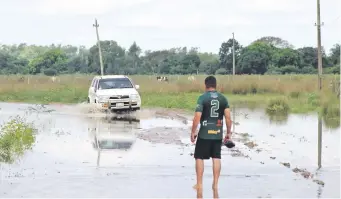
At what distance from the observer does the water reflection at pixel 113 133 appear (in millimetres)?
16812

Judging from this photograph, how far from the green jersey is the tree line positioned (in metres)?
67.6

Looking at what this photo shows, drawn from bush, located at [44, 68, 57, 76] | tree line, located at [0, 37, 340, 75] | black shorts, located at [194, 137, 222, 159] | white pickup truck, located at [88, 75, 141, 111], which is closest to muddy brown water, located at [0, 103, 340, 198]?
black shorts, located at [194, 137, 222, 159]

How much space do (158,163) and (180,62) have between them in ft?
306

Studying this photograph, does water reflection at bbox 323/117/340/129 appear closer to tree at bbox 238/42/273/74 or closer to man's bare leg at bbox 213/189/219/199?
man's bare leg at bbox 213/189/219/199

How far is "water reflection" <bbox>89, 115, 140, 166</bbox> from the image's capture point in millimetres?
16812

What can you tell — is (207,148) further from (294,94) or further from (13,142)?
(294,94)

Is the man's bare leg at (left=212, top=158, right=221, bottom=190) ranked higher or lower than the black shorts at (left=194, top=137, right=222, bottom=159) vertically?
lower

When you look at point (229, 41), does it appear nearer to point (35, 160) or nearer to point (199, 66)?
point (199, 66)

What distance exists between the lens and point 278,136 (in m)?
19.7

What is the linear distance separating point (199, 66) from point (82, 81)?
4968 cm

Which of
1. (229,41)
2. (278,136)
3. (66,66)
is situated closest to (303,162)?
(278,136)

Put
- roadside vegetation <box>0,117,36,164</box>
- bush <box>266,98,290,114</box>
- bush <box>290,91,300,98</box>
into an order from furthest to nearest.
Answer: bush <box>290,91,300,98</box>
bush <box>266,98,290,114</box>
roadside vegetation <box>0,117,36,164</box>

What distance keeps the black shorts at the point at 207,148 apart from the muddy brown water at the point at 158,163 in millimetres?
527

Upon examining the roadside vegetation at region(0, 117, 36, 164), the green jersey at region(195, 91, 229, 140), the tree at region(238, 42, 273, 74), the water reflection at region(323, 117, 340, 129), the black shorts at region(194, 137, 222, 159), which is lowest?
the water reflection at region(323, 117, 340, 129)
